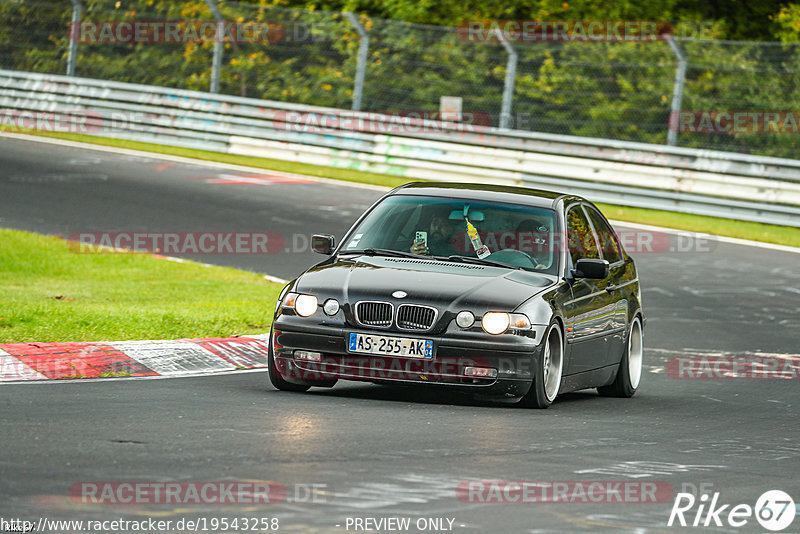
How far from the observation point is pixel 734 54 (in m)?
23.8

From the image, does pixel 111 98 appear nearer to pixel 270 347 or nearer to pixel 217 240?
pixel 217 240

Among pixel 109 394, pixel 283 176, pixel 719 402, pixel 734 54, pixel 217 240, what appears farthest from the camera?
pixel 283 176

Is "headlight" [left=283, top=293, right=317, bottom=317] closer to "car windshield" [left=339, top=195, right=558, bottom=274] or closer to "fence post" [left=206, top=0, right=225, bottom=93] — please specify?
"car windshield" [left=339, top=195, right=558, bottom=274]

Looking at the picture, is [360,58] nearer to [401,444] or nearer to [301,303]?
[301,303]

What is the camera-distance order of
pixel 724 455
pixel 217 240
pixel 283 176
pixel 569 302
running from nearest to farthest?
pixel 724 455, pixel 569 302, pixel 217 240, pixel 283 176

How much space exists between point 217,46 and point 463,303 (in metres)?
19.6

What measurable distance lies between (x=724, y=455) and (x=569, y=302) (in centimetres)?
204

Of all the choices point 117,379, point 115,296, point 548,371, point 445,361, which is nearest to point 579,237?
point 548,371

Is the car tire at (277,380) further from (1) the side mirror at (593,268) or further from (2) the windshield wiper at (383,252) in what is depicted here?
(1) the side mirror at (593,268)

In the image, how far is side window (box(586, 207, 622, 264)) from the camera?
11180 mm

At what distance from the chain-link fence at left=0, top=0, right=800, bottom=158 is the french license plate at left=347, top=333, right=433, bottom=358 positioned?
16.0 meters

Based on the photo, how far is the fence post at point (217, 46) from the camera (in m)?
27.6

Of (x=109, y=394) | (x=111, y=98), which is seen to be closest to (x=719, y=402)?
(x=109, y=394)

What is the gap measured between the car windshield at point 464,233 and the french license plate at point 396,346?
3.55ft
